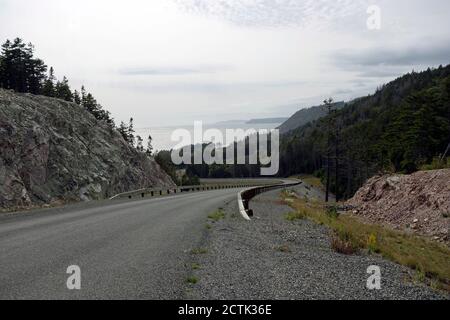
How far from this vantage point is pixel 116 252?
9.52 meters

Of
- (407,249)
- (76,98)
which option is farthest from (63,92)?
(407,249)

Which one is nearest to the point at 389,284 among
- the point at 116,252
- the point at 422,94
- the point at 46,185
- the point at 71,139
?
the point at 116,252

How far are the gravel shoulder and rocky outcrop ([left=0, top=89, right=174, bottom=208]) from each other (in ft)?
57.3

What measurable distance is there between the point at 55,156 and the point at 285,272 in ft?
91.1

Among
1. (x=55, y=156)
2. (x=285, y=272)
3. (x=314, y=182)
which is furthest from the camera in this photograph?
(x=314, y=182)

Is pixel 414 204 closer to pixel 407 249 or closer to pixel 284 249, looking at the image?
pixel 407 249

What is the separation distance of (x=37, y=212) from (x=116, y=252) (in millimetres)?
11527

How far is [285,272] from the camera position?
25.9 ft

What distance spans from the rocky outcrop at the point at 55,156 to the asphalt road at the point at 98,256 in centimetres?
1206

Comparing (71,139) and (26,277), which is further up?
(71,139)
